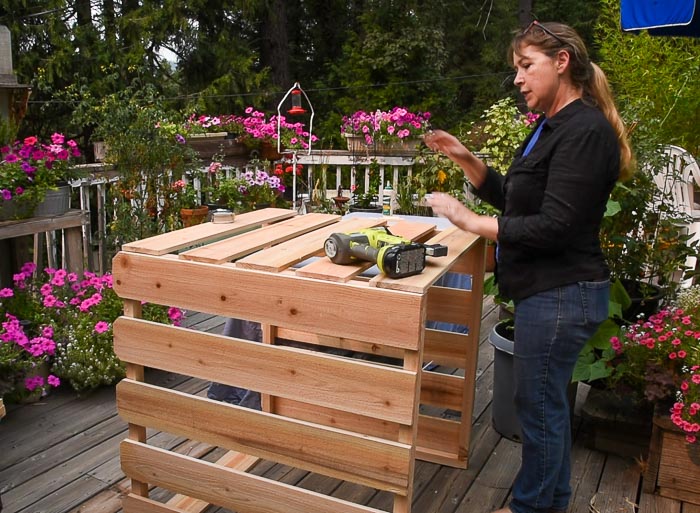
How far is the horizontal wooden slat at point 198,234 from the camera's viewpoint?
1.82 m

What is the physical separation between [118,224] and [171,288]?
8.37ft

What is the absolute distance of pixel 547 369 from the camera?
1693 millimetres

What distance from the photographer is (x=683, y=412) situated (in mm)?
2055

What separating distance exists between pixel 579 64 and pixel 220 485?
1.47m

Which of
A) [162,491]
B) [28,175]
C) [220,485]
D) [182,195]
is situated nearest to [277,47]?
[182,195]

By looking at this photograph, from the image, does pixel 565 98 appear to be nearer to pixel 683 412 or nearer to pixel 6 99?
pixel 683 412

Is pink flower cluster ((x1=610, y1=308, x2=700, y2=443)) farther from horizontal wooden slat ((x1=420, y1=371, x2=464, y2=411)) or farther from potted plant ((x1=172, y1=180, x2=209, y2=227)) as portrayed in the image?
potted plant ((x1=172, y1=180, x2=209, y2=227))

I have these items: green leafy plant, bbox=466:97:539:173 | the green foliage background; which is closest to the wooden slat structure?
green leafy plant, bbox=466:97:539:173

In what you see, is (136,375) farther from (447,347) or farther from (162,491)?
(447,347)

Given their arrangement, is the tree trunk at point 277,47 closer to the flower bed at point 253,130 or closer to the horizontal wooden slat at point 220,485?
the flower bed at point 253,130

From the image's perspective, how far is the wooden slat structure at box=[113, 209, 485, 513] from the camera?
4.92 ft

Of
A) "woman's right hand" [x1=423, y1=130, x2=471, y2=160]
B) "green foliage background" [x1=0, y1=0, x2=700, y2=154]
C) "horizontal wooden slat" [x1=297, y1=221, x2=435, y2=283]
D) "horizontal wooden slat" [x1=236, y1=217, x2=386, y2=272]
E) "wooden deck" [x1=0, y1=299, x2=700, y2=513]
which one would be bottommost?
"wooden deck" [x1=0, y1=299, x2=700, y2=513]

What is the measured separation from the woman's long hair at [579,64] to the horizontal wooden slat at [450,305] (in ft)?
2.61

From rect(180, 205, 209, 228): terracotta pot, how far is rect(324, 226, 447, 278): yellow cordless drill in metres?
2.73
